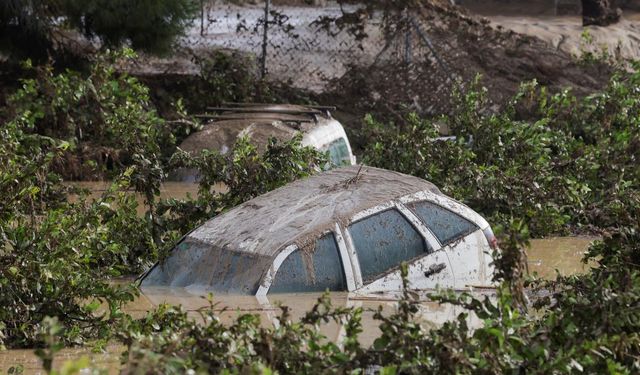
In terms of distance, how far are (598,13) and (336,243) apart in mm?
20824

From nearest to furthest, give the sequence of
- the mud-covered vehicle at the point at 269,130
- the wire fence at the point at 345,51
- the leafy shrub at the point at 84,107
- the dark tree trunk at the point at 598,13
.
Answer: the mud-covered vehicle at the point at 269,130
the leafy shrub at the point at 84,107
the wire fence at the point at 345,51
the dark tree trunk at the point at 598,13

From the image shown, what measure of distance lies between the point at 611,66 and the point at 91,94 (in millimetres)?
10822

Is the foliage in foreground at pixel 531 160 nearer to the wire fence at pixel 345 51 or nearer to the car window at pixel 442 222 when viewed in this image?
the car window at pixel 442 222

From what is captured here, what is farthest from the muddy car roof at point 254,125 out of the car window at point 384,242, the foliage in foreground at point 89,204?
the car window at point 384,242

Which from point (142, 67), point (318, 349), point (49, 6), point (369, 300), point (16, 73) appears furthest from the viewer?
point (142, 67)

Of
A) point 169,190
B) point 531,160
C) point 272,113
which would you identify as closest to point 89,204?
point 169,190

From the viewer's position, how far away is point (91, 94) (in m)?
18.7

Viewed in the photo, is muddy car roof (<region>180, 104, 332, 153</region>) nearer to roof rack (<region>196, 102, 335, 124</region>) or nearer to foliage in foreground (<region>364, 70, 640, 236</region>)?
roof rack (<region>196, 102, 335, 124</region>)

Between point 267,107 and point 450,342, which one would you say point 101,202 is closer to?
point 450,342

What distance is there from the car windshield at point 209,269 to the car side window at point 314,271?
17 cm

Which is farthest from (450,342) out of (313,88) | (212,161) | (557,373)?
(313,88)

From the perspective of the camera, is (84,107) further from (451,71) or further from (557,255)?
(451,71)

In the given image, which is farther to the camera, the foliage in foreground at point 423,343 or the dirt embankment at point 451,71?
the dirt embankment at point 451,71

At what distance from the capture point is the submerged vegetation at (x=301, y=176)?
7688 mm
